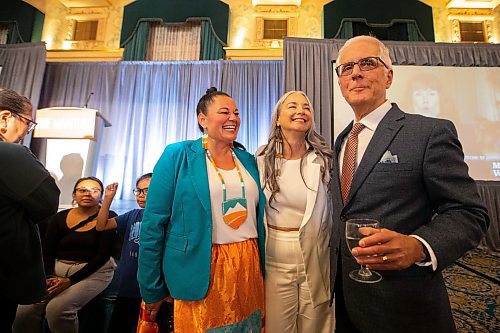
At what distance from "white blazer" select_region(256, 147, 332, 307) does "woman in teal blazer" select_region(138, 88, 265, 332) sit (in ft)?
0.74

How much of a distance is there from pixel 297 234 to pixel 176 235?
0.60 m

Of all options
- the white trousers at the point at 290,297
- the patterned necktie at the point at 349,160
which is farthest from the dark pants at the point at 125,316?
the patterned necktie at the point at 349,160

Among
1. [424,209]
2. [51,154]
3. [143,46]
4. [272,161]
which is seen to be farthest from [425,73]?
[51,154]

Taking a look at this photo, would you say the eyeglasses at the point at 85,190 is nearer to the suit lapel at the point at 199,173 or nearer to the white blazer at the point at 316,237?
the suit lapel at the point at 199,173

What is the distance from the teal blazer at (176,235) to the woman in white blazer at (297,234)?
0.38m

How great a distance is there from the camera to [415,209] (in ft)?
2.91

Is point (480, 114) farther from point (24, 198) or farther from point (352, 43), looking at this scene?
point (24, 198)

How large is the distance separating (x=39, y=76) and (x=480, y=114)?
353 inches

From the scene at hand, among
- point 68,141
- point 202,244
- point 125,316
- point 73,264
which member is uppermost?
point 68,141

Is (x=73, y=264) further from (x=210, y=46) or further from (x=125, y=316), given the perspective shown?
(x=210, y=46)

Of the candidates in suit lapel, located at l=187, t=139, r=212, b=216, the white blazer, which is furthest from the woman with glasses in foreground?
the white blazer

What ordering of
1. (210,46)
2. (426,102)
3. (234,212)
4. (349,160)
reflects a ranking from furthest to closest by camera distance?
(210,46) < (426,102) < (234,212) < (349,160)

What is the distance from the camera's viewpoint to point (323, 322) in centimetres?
141

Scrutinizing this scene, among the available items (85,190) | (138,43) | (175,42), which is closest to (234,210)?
(85,190)
